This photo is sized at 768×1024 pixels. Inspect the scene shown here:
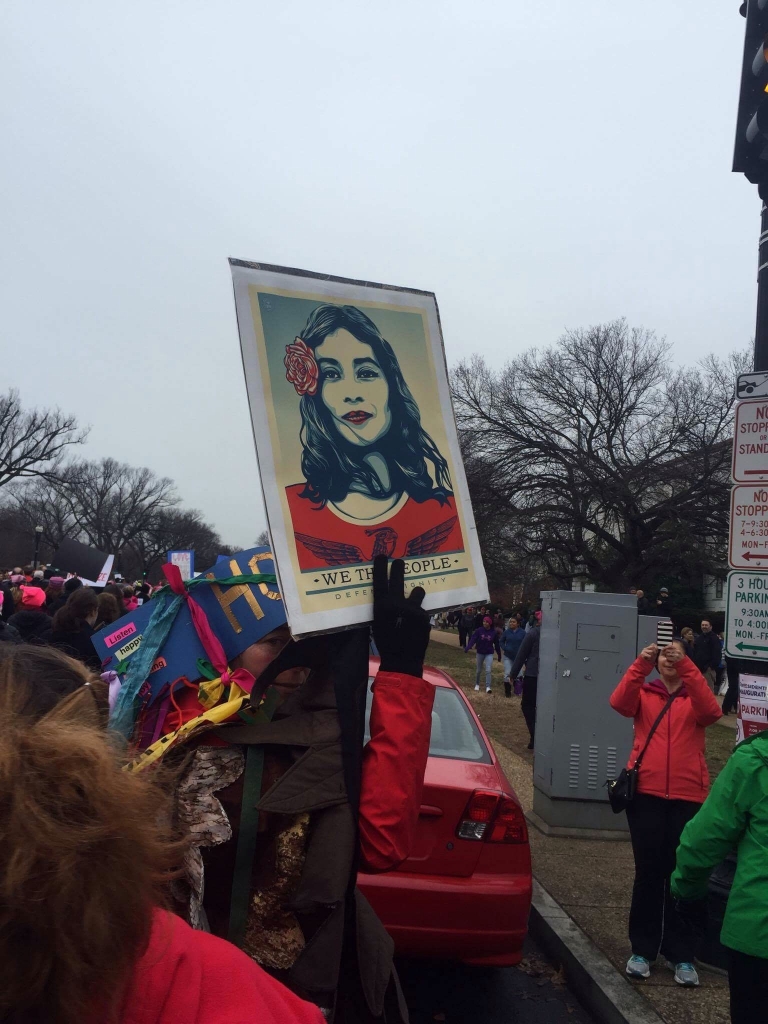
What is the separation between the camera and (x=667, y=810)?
481cm

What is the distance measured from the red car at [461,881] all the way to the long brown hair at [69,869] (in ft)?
11.6

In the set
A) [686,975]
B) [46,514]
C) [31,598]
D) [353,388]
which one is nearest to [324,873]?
[353,388]

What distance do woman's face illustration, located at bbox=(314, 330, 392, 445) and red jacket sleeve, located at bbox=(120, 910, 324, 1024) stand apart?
48.2 inches

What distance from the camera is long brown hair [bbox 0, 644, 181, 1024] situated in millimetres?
841

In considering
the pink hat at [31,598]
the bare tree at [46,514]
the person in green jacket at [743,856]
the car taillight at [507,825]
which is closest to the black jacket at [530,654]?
the pink hat at [31,598]

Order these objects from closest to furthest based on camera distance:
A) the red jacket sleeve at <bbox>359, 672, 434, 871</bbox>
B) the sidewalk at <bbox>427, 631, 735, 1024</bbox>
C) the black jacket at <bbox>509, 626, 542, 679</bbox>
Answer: the red jacket sleeve at <bbox>359, 672, 434, 871</bbox>
the sidewalk at <bbox>427, 631, 735, 1024</bbox>
the black jacket at <bbox>509, 626, 542, 679</bbox>

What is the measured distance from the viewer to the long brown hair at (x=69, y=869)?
841mm

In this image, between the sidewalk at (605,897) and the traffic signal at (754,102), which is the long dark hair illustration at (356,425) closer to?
the traffic signal at (754,102)

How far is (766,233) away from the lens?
4.43 m

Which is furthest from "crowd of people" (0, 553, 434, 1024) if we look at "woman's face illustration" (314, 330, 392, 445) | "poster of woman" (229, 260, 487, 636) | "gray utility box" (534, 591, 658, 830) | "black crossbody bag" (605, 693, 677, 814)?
"gray utility box" (534, 591, 658, 830)

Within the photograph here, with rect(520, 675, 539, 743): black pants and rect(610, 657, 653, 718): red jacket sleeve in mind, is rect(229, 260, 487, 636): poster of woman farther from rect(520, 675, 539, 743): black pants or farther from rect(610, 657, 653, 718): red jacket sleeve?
rect(520, 675, 539, 743): black pants

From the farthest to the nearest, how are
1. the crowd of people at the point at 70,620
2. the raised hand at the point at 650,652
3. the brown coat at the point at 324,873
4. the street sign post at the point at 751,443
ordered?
the crowd of people at the point at 70,620 < the raised hand at the point at 650,652 < the street sign post at the point at 751,443 < the brown coat at the point at 324,873

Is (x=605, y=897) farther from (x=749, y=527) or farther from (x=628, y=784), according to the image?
(x=749, y=527)

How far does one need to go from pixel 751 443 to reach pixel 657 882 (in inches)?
97.5
